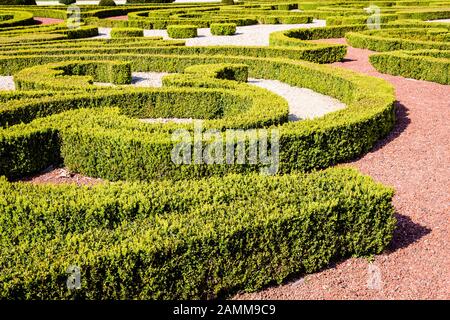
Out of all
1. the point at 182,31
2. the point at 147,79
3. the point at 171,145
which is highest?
the point at 182,31

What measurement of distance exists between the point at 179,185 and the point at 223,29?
25102 mm

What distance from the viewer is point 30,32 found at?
29.3 metres

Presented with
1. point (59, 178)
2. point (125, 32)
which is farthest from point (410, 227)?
point (125, 32)

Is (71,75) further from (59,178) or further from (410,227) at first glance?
(410,227)

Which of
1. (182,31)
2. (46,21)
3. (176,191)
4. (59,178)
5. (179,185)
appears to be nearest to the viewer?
(176,191)

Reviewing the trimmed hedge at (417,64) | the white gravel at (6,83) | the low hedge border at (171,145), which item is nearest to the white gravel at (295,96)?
the white gravel at (6,83)

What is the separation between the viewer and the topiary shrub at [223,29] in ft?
102

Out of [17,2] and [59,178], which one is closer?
[59,178]

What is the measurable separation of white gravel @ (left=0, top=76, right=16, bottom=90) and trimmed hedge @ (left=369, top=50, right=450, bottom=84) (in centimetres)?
1353

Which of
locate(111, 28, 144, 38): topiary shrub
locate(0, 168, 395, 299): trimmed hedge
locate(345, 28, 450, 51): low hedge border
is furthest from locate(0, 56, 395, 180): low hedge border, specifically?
locate(111, 28, 144, 38): topiary shrub

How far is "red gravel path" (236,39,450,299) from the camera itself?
666 centimetres

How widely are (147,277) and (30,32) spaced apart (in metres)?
27.0

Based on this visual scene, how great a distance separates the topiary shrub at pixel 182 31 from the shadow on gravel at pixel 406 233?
24.0 metres

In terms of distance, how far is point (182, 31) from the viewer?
30.1 metres
